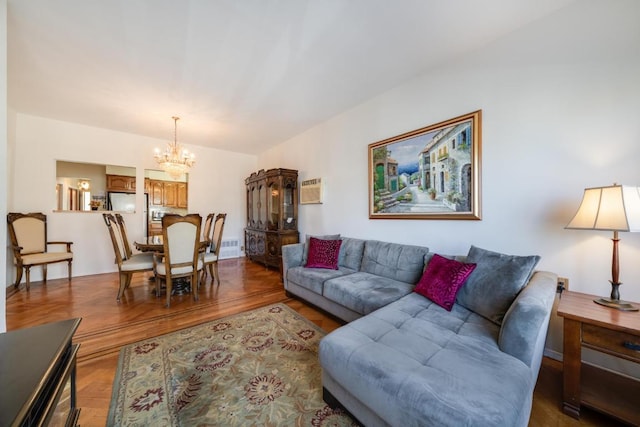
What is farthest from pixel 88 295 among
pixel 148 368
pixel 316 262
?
pixel 316 262

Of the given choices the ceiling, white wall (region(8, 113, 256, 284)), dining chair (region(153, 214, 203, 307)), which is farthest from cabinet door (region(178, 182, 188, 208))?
dining chair (region(153, 214, 203, 307))

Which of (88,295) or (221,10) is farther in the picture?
(88,295)

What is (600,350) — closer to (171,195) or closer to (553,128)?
(553,128)

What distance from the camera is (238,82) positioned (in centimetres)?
272

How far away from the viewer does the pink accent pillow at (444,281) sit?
69.2 inches

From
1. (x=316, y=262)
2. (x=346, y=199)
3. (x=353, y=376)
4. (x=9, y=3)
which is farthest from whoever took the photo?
(x=346, y=199)

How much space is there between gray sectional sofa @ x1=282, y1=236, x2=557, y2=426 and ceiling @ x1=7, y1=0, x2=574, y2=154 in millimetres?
1896

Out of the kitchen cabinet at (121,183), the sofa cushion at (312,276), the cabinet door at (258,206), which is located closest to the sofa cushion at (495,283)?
the sofa cushion at (312,276)

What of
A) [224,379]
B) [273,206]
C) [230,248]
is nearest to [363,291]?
[224,379]

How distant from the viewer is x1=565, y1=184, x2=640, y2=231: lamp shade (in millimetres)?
1279

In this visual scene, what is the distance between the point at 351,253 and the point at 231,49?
2529 millimetres

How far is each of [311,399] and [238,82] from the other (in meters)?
3.10

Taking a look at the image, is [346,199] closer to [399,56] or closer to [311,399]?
[399,56]

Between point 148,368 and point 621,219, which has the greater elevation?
point 621,219
